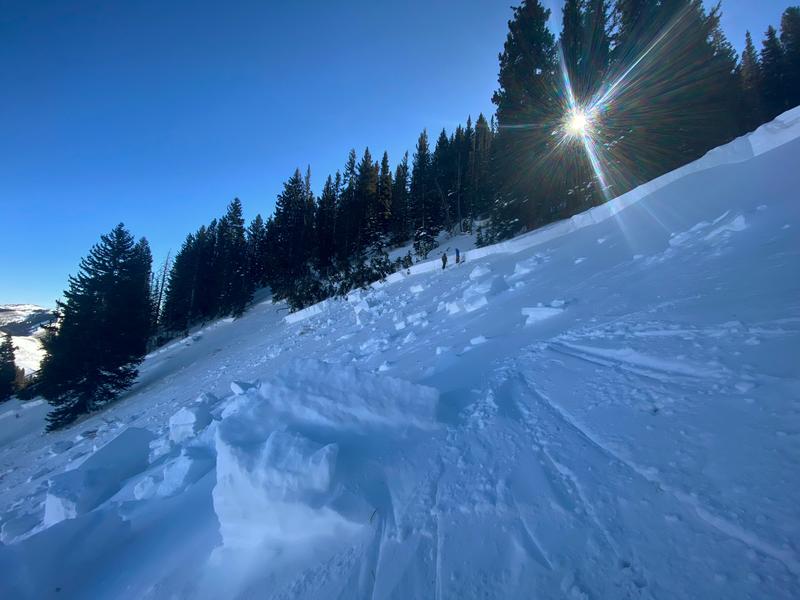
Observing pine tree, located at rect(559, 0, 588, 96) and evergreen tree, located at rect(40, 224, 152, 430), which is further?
evergreen tree, located at rect(40, 224, 152, 430)

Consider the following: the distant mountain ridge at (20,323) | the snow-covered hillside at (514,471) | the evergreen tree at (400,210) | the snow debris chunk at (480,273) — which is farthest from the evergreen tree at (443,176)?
the distant mountain ridge at (20,323)

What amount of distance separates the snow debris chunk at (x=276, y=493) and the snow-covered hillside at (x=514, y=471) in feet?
0.04

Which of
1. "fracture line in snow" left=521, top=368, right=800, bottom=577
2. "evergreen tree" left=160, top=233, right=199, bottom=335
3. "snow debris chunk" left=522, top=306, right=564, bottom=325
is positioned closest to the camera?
"fracture line in snow" left=521, top=368, right=800, bottom=577

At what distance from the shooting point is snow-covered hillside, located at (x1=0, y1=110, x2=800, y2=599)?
152cm

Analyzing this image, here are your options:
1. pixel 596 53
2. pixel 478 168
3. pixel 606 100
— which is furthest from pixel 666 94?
pixel 478 168

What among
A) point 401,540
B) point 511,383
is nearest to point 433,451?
point 401,540

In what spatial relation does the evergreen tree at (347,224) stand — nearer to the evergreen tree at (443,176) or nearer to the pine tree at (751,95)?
the evergreen tree at (443,176)

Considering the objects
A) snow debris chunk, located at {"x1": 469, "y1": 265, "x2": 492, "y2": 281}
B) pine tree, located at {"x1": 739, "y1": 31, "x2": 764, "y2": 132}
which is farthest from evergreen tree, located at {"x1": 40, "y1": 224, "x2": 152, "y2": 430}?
pine tree, located at {"x1": 739, "y1": 31, "x2": 764, "y2": 132}

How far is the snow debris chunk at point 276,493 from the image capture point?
2.08 metres

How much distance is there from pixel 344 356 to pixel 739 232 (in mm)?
7593

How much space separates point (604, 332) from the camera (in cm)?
361

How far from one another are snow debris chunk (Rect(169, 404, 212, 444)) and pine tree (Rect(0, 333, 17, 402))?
43238 mm

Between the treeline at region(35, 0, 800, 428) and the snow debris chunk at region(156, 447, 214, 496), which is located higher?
the treeline at region(35, 0, 800, 428)

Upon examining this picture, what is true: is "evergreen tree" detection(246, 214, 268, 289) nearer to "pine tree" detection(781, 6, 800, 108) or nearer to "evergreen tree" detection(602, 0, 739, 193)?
"evergreen tree" detection(602, 0, 739, 193)
